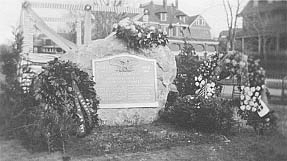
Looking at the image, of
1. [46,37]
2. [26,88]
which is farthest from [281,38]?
[46,37]

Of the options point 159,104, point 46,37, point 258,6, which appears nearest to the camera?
point 258,6

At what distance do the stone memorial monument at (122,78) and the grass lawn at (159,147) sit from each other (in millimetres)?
468

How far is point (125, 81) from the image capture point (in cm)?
555

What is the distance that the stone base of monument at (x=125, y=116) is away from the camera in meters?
5.50

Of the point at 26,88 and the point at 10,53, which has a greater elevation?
the point at 10,53

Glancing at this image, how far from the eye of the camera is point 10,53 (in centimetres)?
502

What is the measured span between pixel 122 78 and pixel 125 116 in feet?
1.87

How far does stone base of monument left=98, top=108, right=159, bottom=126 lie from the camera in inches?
217

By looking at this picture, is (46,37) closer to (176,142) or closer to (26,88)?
(26,88)

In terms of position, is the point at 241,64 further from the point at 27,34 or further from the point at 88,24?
the point at 88,24

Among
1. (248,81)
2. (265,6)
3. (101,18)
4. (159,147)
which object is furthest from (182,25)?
(101,18)

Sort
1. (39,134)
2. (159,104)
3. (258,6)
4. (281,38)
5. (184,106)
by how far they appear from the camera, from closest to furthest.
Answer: (281,38)
(258,6)
(39,134)
(184,106)
(159,104)

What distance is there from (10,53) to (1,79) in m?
0.42

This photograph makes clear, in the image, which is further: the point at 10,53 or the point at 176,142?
the point at 10,53
